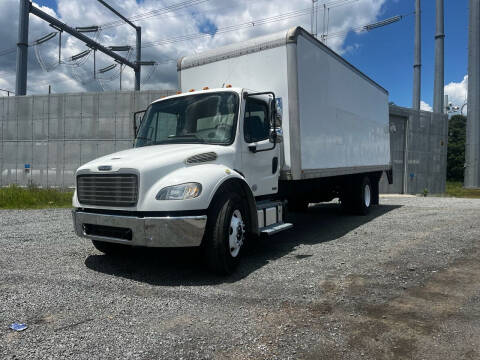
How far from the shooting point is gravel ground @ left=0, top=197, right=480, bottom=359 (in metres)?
2.84

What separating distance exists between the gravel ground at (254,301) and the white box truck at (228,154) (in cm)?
53

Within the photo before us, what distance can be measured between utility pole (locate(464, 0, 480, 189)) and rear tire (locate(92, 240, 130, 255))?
29260 millimetres

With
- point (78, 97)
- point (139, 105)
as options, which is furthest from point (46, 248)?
point (78, 97)

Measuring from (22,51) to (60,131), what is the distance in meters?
6.45

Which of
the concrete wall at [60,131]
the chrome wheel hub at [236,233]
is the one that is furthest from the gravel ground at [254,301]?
the concrete wall at [60,131]

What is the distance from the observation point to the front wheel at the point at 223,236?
4.46 m

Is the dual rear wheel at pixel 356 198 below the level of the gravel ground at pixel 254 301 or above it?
above

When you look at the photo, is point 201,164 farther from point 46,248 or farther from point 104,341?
point 46,248

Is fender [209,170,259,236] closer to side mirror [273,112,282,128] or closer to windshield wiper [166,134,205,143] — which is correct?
windshield wiper [166,134,205,143]

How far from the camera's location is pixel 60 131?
63.3 ft

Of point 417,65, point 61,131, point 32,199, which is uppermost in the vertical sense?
point 417,65

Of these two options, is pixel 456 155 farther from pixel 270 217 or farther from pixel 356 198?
pixel 270 217

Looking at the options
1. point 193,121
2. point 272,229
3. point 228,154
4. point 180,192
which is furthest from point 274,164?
point 180,192

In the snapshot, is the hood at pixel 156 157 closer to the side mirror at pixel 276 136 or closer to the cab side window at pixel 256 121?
the cab side window at pixel 256 121
